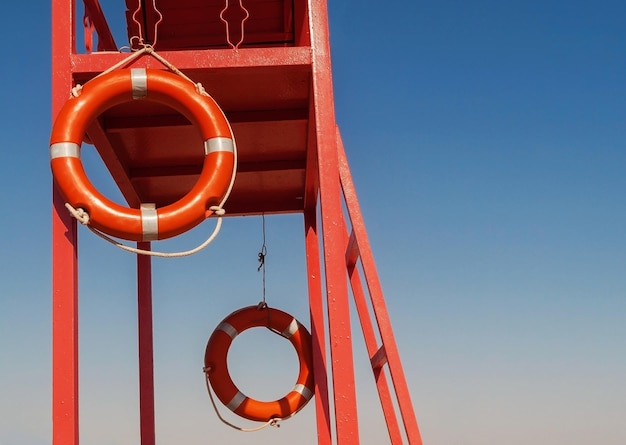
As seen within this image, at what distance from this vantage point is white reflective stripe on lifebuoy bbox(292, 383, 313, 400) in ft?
22.0

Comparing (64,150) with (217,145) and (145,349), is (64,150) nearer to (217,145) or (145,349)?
(217,145)

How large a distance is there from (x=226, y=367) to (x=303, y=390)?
67 centimetres

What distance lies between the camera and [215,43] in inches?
258

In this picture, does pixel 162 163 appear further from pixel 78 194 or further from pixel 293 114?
pixel 78 194

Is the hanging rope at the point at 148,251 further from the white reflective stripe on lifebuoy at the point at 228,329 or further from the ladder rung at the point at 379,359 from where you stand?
the white reflective stripe on lifebuoy at the point at 228,329

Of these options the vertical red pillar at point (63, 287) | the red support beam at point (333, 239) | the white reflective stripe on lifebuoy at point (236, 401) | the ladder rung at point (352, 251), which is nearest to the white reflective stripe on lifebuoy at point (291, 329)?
the white reflective stripe on lifebuoy at point (236, 401)

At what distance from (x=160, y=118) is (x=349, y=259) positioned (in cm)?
186

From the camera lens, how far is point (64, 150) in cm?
451

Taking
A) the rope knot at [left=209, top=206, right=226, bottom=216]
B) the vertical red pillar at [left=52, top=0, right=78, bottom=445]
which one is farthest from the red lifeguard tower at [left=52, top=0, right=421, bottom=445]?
the rope knot at [left=209, top=206, right=226, bottom=216]

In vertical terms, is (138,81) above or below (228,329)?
above

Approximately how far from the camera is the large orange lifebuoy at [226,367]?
22.0 ft

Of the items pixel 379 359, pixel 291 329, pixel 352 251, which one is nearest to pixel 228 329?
pixel 291 329

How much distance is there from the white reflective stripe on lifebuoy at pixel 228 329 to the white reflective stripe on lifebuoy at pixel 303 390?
0.70m

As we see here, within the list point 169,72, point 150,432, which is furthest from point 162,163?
point 150,432
